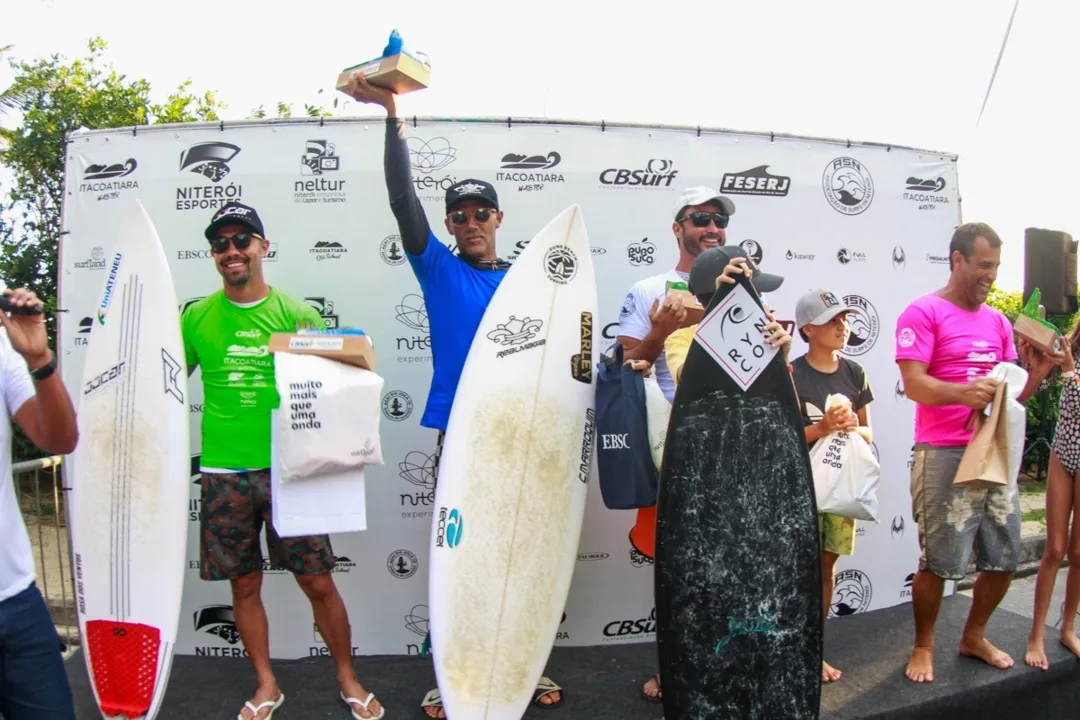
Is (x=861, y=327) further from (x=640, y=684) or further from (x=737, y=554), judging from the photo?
(x=640, y=684)

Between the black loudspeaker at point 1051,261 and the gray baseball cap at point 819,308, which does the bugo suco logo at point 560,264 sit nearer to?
the gray baseball cap at point 819,308

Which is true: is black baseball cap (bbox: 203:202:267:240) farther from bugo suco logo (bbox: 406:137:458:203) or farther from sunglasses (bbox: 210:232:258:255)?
bugo suco logo (bbox: 406:137:458:203)

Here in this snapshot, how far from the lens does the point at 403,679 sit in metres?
2.76

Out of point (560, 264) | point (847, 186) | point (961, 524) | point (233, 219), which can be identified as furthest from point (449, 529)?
point (847, 186)

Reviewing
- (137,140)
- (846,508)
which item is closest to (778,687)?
(846,508)

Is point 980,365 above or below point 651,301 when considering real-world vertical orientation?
below

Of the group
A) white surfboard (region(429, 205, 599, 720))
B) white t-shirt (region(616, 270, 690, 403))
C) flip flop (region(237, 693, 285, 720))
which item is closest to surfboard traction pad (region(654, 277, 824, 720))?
white t-shirt (region(616, 270, 690, 403))

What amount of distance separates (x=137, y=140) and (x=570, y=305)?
215 centimetres

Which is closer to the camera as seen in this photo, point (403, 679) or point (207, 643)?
A: point (403, 679)

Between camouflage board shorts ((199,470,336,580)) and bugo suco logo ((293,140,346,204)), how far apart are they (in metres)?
1.34

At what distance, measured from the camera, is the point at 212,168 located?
3094 mm

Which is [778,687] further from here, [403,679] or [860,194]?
[860,194]

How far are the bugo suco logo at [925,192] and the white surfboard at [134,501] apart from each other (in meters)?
3.50

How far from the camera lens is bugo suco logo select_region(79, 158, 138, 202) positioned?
312 cm
